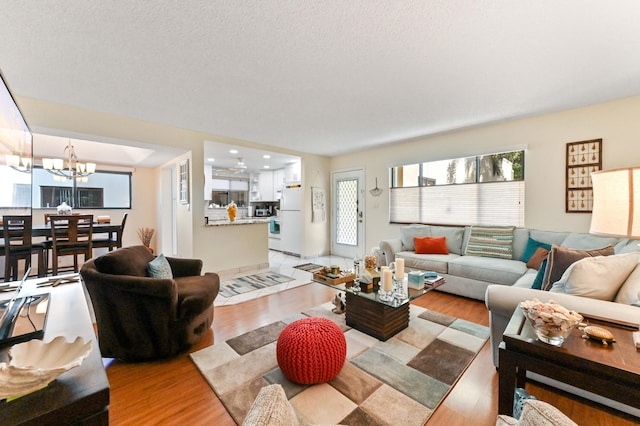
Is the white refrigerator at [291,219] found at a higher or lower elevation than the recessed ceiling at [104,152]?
lower

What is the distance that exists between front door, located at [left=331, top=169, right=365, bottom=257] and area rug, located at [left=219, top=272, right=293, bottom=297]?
6.63 feet

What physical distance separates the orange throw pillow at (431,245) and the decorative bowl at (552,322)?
8.93ft

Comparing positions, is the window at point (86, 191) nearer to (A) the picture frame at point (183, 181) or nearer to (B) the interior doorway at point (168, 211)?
(B) the interior doorway at point (168, 211)

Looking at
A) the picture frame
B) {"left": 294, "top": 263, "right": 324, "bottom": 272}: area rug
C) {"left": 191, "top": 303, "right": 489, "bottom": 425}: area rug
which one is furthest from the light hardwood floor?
the picture frame

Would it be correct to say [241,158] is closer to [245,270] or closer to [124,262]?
[245,270]

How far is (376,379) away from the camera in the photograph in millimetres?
1837

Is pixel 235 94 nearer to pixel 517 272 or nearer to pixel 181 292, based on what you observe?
pixel 181 292

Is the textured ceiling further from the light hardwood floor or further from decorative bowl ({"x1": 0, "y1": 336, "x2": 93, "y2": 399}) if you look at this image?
the light hardwood floor

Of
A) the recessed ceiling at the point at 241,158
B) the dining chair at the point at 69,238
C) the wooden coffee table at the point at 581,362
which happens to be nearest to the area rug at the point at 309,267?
the recessed ceiling at the point at 241,158

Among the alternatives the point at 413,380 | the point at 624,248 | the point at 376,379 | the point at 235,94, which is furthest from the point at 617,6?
the point at 235,94

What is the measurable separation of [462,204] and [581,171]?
4.73 feet

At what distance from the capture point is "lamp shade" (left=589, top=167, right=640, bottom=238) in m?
1.05

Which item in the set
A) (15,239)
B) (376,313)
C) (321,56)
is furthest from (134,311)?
(321,56)

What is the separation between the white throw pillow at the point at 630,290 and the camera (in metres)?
1.55
